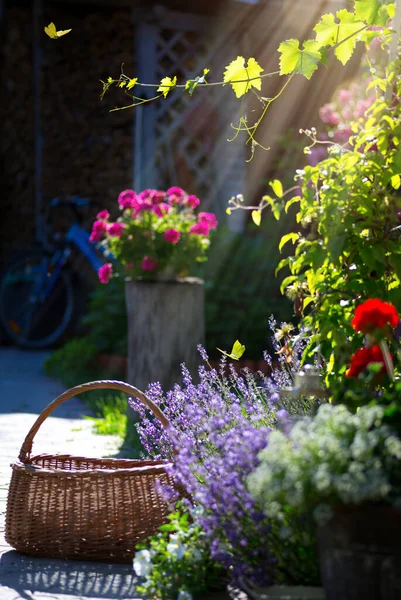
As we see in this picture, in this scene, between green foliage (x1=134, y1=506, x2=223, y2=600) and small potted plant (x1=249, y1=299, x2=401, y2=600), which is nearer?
small potted plant (x1=249, y1=299, x2=401, y2=600)

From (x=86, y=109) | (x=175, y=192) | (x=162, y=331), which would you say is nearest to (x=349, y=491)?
(x=162, y=331)

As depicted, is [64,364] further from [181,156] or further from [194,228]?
[181,156]

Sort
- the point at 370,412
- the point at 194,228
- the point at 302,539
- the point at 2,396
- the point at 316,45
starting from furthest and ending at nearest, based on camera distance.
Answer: the point at 2,396
the point at 194,228
the point at 316,45
the point at 302,539
the point at 370,412

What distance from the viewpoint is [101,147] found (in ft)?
34.2

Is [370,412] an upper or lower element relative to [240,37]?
lower

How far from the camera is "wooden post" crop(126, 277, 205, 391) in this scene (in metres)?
6.11

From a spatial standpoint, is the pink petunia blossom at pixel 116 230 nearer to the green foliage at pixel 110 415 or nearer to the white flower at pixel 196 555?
the green foliage at pixel 110 415

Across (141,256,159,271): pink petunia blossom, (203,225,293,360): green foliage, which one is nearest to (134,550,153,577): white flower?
(141,256,159,271): pink petunia blossom

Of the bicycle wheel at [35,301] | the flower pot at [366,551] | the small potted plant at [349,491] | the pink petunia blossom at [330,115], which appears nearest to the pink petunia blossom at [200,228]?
the pink petunia blossom at [330,115]

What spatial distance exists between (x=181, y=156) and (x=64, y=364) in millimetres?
2952

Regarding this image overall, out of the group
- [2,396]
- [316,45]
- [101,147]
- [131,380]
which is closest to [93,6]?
[101,147]

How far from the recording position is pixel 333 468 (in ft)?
7.89

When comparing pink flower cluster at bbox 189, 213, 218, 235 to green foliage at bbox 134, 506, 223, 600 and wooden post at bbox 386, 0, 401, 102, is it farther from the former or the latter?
green foliage at bbox 134, 506, 223, 600

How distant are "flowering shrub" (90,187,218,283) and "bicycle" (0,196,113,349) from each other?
2.22 metres
